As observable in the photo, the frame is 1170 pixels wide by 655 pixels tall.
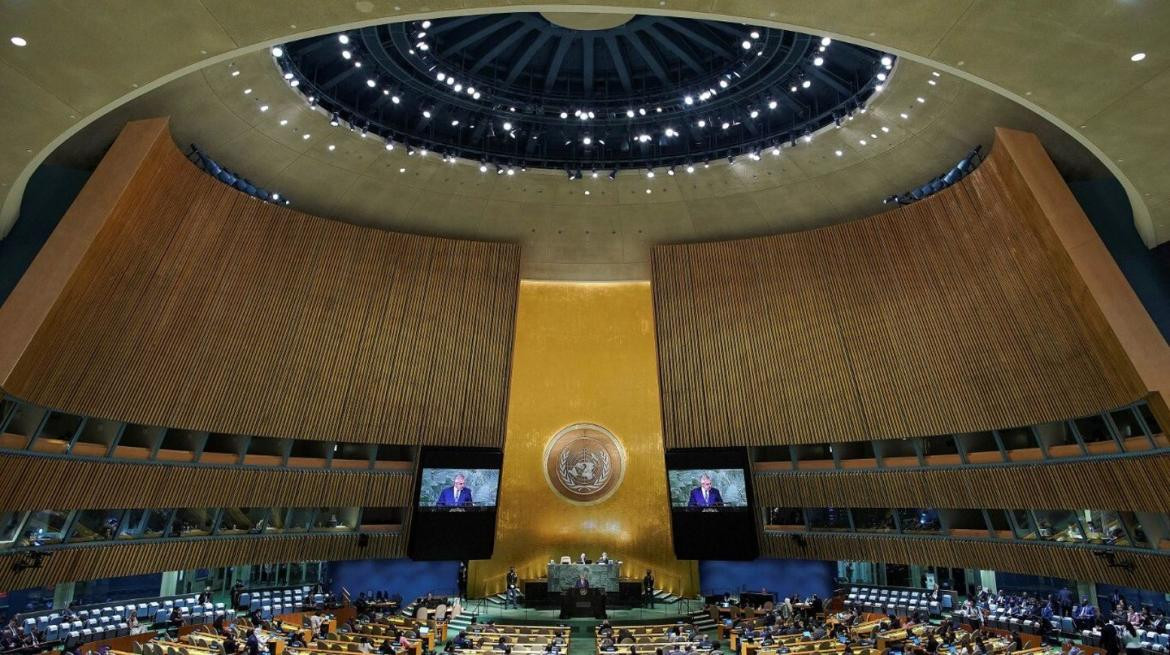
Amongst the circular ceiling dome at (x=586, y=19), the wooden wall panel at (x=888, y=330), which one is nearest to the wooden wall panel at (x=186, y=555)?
the wooden wall panel at (x=888, y=330)

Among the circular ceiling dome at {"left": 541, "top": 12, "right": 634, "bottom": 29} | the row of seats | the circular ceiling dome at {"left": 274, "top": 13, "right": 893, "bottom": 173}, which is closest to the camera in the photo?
the circular ceiling dome at {"left": 541, "top": 12, "right": 634, "bottom": 29}

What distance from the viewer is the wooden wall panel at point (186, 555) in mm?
12844

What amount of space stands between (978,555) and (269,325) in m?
16.5

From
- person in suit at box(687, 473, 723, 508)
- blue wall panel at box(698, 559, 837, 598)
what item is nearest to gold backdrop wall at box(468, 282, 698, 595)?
blue wall panel at box(698, 559, 837, 598)

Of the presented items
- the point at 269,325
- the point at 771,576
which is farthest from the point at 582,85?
the point at 771,576

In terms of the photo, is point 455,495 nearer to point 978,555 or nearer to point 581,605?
point 581,605

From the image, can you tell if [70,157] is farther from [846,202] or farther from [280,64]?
[846,202]

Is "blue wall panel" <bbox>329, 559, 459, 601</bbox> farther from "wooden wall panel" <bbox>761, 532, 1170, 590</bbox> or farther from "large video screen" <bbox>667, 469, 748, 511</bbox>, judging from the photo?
"wooden wall panel" <bbox>761, 532, 1170, 590</bbox>

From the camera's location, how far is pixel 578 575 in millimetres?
19031

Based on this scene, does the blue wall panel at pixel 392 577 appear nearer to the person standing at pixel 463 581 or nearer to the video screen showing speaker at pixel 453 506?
the person standing at pixel 463 581

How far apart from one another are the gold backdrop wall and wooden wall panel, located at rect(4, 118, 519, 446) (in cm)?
299

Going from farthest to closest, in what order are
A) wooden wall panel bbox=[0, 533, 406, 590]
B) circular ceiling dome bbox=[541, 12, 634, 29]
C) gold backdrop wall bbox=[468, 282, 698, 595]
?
gold backdrop wall bbox=[468, 282, 698, 595]
circular ceiling dome bbox=[541, 12, 634, 29]
wooden wall panel bbox=[0, 533, 406, 590]

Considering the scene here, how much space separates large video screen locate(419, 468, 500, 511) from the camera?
1809 cm

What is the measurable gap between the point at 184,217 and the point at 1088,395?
1780cm
